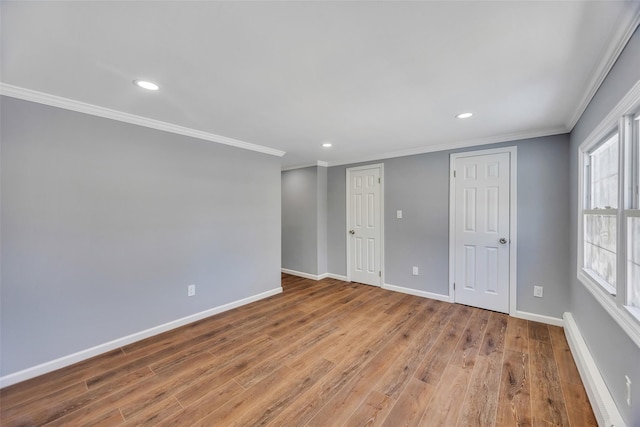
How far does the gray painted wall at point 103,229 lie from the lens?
1926 millimetres

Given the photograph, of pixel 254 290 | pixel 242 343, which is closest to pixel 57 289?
pixel 242 343

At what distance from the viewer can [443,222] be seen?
11.7 ft

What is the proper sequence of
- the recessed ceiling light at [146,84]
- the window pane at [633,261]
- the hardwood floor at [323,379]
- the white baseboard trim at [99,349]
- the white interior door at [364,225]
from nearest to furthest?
the window pane at [633,261], the hardwood floor at [323,379], the recessed ceiling light at [146,84], the white baseboard trim at [99,349], the white interior door at [364,225]

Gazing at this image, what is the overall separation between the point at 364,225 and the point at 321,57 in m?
3.17

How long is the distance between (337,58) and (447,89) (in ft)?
3.06

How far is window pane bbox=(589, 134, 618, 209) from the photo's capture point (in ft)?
5.63

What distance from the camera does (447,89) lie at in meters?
1.90

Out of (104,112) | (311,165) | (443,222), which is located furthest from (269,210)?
(443,222)

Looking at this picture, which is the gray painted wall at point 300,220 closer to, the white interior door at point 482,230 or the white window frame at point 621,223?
the white interior door at point 482,230

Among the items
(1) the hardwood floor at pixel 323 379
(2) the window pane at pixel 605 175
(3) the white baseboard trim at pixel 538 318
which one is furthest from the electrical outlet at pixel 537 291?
(2) the window pane at pixel 605 175

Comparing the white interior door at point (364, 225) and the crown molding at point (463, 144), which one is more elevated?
the crown molding at point (463, 144)

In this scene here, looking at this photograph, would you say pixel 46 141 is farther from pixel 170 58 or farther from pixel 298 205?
pixel 298 205

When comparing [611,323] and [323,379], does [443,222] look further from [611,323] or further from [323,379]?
[323,379]

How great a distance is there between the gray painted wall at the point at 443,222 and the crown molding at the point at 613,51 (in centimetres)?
97
